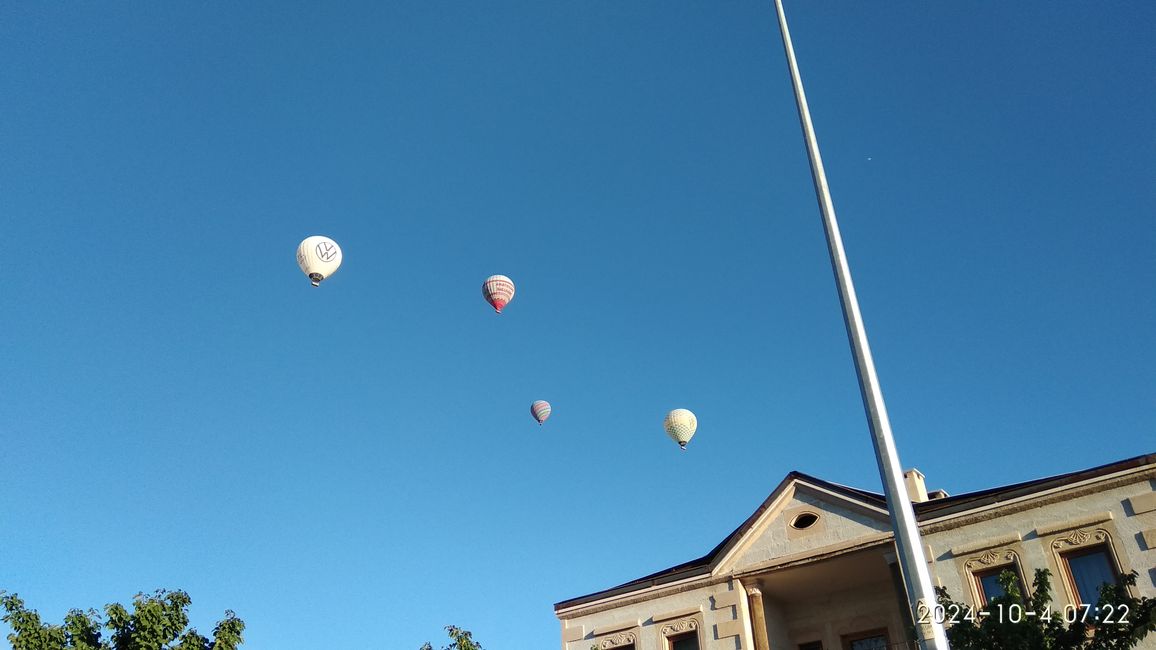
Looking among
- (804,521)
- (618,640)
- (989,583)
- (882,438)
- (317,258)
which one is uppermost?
(317,258)

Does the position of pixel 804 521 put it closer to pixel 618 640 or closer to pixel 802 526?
pixel 802 526

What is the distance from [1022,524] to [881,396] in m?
11.7

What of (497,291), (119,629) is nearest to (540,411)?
(497,291)

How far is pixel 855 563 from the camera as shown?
22.7 meters

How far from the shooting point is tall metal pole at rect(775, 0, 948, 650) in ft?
30.2

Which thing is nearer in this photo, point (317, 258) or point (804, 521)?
point (804, 521)

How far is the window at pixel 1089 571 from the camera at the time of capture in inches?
744

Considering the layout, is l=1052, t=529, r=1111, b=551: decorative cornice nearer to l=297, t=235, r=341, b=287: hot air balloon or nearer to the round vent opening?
the round vent opening

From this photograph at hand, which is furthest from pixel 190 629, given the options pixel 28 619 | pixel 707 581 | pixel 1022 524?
pixel 1022 524

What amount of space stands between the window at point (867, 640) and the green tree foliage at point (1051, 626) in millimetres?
8279

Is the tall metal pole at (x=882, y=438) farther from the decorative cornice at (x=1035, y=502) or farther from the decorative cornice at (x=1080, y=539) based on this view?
the decorative cornice at (x=1080, y=539)

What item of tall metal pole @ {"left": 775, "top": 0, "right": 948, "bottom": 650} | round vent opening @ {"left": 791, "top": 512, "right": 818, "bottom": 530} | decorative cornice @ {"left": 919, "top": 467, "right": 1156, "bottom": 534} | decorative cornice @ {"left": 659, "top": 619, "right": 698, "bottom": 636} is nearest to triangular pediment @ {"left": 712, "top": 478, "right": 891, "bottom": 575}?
round vent opening @ {"left": 791, "top": 512, "right": 818, "bottom": 530}

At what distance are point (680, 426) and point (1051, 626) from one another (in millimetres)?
16139

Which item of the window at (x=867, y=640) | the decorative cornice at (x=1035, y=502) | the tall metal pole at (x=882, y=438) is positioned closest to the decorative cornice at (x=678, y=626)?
the window at (x=867, y=640)
